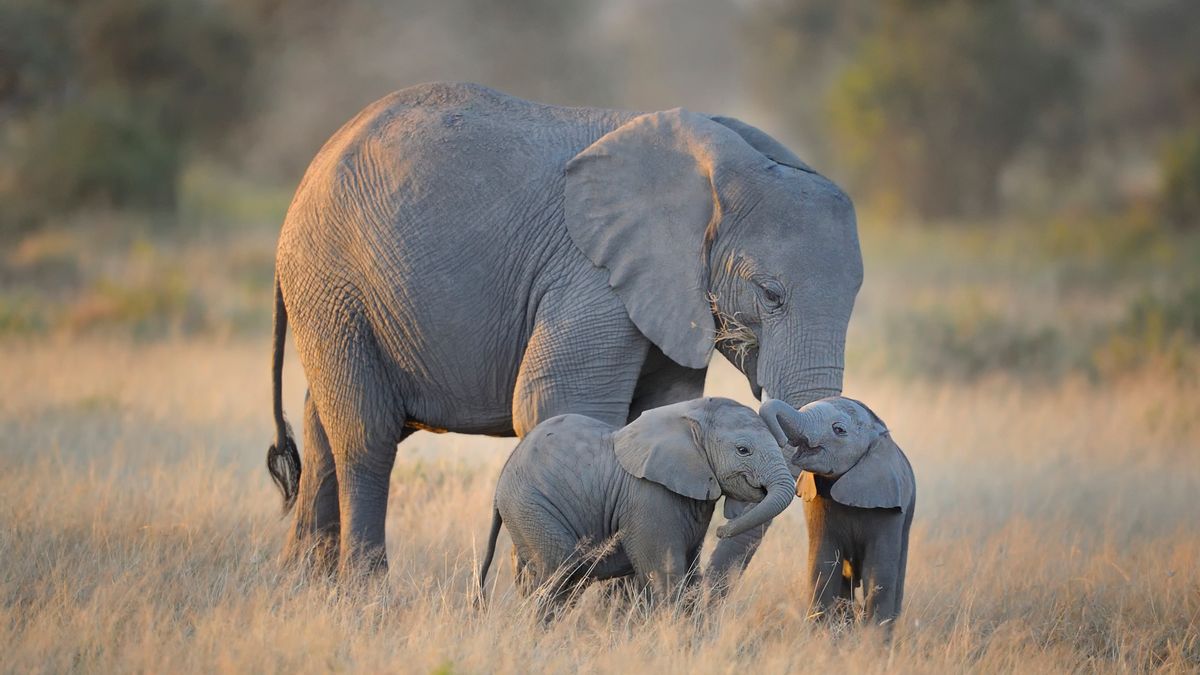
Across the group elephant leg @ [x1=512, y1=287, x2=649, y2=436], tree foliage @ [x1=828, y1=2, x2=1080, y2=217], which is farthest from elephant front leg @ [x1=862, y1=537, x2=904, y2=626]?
tree foliage @ [x1=828, y1=2, x2=1080, y2=217]

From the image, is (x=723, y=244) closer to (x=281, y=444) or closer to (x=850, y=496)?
(x=850, y=496)

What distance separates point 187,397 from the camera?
1177 cm

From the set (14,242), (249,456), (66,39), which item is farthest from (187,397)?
(66,39)

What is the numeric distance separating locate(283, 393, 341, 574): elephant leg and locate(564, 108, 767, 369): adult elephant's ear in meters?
1.91

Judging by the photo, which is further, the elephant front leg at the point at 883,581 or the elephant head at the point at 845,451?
the elephant front leg at the point at 883,581

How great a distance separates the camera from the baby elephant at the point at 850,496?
5.80 metres

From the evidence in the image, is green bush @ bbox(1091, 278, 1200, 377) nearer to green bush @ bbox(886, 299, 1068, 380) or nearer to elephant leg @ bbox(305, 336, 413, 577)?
green bush @ bbox(886, 299, 1068, 380)

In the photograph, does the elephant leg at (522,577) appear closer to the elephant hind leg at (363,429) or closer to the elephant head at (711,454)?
the elephant head at (711,454)

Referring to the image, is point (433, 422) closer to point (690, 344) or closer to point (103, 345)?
point (690, 344)

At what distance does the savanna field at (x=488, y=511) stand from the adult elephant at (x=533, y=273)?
0.62m

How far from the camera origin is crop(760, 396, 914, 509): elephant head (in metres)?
5.76

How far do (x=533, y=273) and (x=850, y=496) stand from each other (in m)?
1.67

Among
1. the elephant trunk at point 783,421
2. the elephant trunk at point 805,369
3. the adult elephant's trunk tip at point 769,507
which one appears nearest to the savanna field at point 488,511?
the adult elephant's trunk tip at point 769,507

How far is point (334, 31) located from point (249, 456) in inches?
1285
